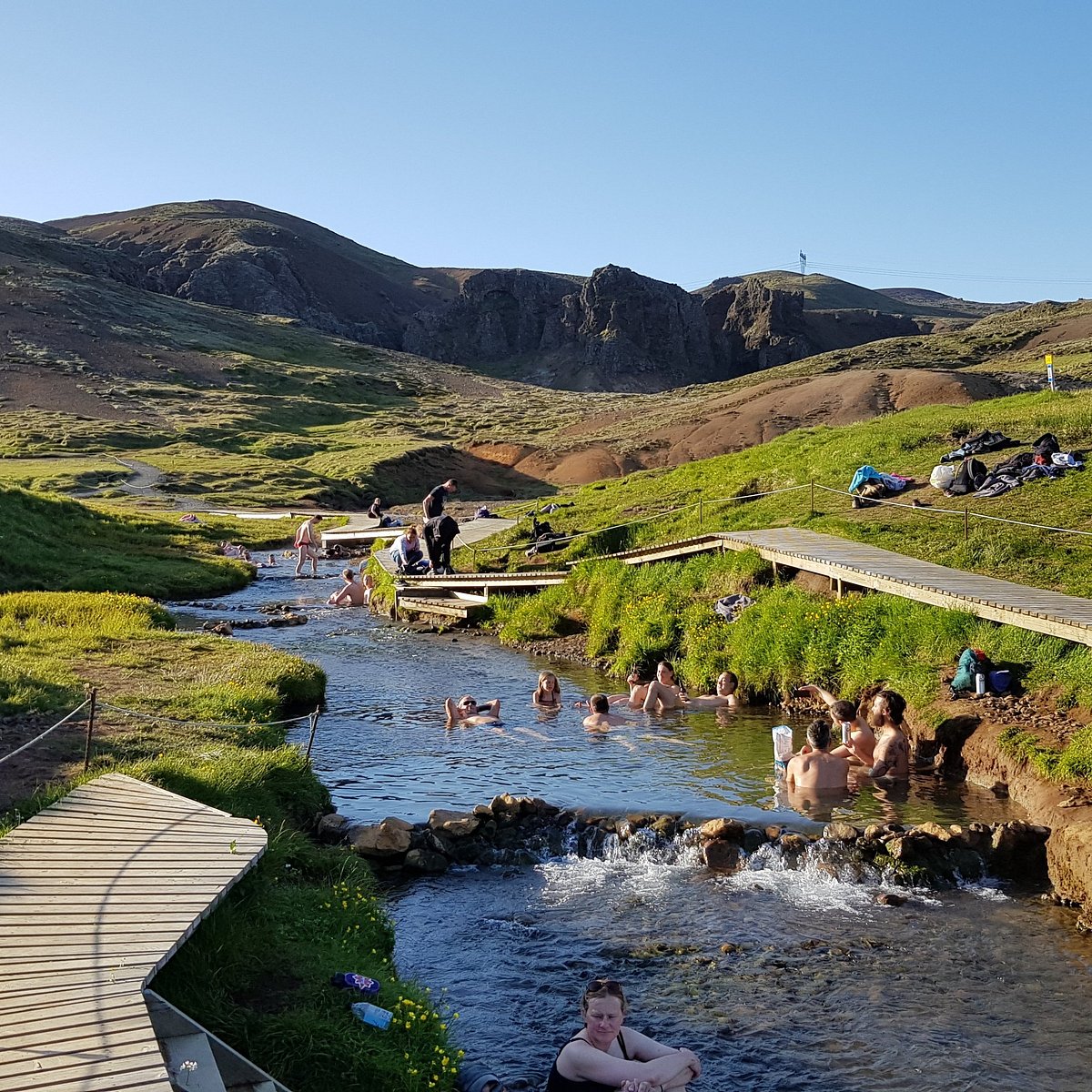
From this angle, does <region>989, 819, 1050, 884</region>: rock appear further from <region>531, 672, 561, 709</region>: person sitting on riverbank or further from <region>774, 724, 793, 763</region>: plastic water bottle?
<region>531, 672, 561, 709</region>: person sitting on riverbank

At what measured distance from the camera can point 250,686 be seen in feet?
57.7

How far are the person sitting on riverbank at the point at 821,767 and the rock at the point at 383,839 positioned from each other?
191 inches

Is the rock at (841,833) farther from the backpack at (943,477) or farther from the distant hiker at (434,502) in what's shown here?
the distant hiker at (434,502)

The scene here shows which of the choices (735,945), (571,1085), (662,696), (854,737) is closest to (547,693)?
(662,696)

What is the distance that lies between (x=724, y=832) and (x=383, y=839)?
361cm

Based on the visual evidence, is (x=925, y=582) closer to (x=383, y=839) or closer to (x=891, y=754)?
(x=891, y=754)

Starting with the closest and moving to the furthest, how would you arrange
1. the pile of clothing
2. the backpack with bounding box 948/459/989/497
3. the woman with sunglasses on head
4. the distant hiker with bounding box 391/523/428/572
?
the woman with sunglasses on head < the pile of clothing < the backpack with bounding box 948/459/989/497 < the distant hiker with bounding box 391/523/428/572

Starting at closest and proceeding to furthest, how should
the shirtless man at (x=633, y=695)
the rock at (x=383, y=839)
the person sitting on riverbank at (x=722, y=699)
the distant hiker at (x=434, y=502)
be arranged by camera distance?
1. the rock at (x=383, y=839)
2. the person sitting on riverbank at (x=722, y=699)
3. the shirtless man at (x=633, y=695)
4. the distant hiker at (x=434, y=502)

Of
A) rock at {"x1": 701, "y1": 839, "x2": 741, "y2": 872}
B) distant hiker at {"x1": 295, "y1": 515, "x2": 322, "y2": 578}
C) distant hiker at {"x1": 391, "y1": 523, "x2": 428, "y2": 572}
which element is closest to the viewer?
rock at {"x1": 701, "y1": 839, "x2": 741, "y2": 872}

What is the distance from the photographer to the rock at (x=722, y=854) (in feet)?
39.0

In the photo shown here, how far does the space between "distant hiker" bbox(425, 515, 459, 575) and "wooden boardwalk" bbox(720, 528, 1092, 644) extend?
8.05 m

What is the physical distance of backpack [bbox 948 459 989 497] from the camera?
24016mm

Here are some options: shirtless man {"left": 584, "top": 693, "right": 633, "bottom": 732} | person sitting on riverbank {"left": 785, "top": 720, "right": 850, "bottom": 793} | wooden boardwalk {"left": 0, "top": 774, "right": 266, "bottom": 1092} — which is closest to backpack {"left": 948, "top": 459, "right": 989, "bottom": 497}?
shirtless man {"left": 584, "top": 693, "right": 633, "bottom": 732}

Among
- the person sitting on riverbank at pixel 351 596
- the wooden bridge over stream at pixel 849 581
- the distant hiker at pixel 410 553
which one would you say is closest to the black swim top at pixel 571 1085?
the wooden bridge over stream at pixel 849 581
